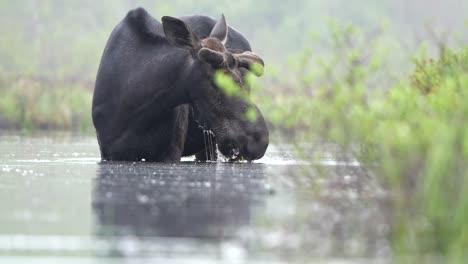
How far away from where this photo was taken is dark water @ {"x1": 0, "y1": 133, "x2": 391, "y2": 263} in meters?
5.45

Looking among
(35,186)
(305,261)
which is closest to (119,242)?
(305,261)

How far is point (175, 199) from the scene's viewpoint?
7.65 m

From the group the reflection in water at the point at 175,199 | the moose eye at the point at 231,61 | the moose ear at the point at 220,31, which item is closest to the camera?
the reflection in water at the point at 175,199

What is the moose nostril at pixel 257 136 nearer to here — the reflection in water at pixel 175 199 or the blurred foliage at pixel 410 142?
the reflection in water at pixel 175 199

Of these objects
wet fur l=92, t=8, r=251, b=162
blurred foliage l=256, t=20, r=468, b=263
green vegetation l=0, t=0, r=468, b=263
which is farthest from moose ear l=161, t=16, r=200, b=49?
blurred foliage l=256, t=20, r=468, b=263

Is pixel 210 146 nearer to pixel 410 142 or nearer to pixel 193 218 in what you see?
pixel 193 218

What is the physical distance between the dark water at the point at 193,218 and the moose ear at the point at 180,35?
1689 mm

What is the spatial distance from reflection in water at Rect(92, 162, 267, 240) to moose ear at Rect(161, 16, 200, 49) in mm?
1191

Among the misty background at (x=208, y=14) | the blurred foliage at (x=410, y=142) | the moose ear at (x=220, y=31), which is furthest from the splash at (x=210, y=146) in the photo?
the misty background at (x=208, y=14)

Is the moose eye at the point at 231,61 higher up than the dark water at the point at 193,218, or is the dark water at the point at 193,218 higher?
the moose eye at the point at 231,61

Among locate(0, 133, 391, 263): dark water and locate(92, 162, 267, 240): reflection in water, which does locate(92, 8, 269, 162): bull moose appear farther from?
locate(0, 133, 391, 263): dark water

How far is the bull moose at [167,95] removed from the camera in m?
10.8

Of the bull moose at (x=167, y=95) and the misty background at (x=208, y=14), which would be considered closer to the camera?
the bull moose at (x=167, y=95)

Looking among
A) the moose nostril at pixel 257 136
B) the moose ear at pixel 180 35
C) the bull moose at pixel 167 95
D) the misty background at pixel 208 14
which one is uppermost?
the misty background at pixel 208 14
